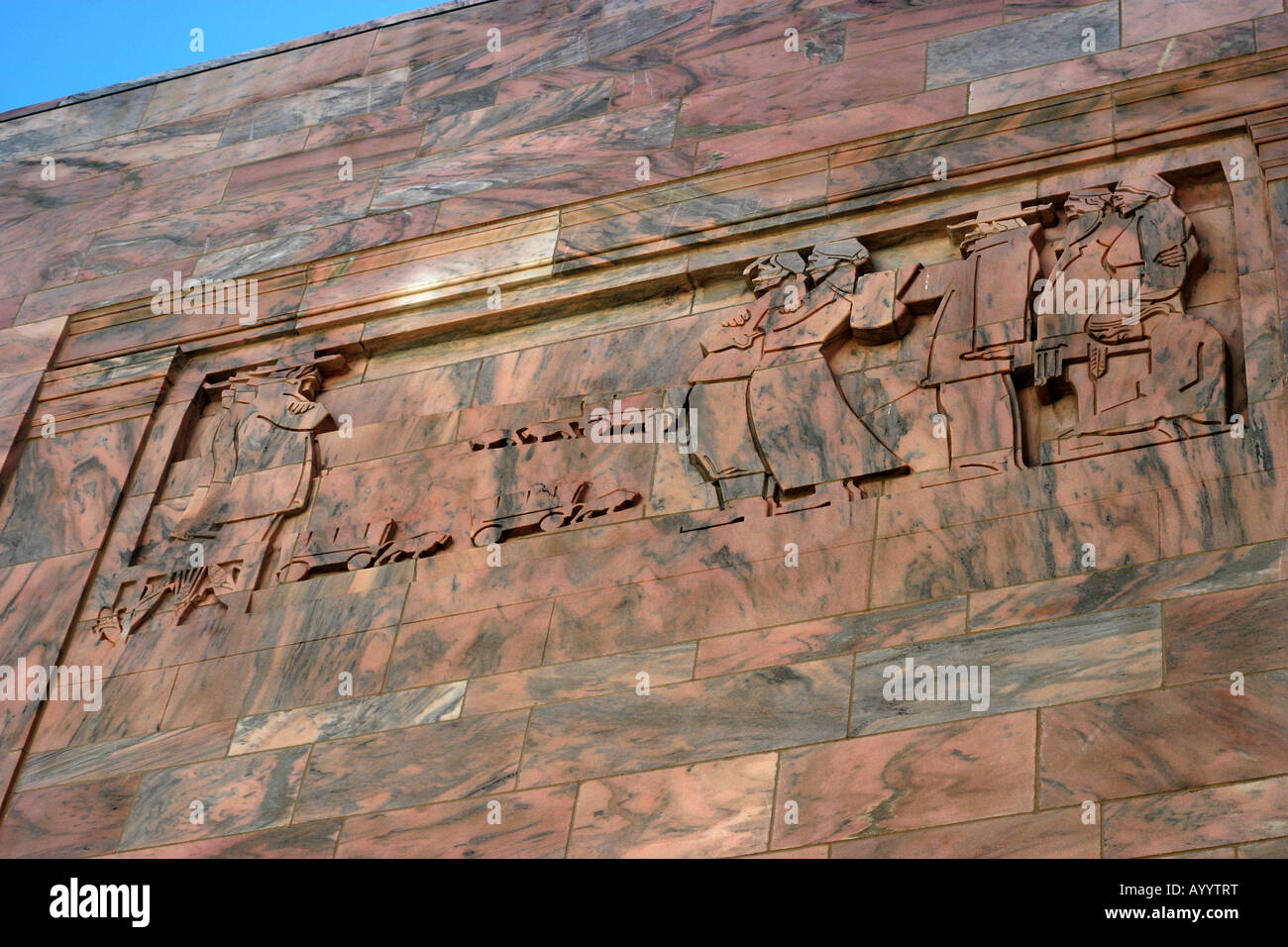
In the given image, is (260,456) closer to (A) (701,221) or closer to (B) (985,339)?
(A) (701,221)

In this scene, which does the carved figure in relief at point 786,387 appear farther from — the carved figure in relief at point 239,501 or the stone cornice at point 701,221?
the carved figure in relief at point 239,501

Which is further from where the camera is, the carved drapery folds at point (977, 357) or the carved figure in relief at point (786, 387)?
the carved figure in relief at point (786, 387)

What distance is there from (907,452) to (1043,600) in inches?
47.8

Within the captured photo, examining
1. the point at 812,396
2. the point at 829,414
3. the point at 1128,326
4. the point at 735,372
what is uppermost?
the point at 735,372

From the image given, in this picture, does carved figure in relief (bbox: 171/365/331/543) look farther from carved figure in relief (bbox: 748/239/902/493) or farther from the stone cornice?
carved figure in relief (bbox: 748/239/902/493)

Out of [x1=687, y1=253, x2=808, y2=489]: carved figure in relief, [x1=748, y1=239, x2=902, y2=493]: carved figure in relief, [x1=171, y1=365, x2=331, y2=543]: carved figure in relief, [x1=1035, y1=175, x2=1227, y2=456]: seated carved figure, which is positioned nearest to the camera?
[x1=1035, y1=175, x2=1227, y2=456]: seated carved figure

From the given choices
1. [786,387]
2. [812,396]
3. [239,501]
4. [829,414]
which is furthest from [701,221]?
[239,501]

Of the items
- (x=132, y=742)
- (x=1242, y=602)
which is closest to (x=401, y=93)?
(x=132, y=742)

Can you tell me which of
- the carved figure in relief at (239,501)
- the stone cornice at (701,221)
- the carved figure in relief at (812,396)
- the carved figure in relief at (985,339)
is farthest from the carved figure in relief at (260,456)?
the carved figure in relief at (985,339)

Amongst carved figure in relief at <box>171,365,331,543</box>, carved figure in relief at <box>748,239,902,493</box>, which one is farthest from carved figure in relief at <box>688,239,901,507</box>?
carved figure in relief at <box>171,365,331,543</box>

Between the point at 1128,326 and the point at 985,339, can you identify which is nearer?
the point at 1128,326
